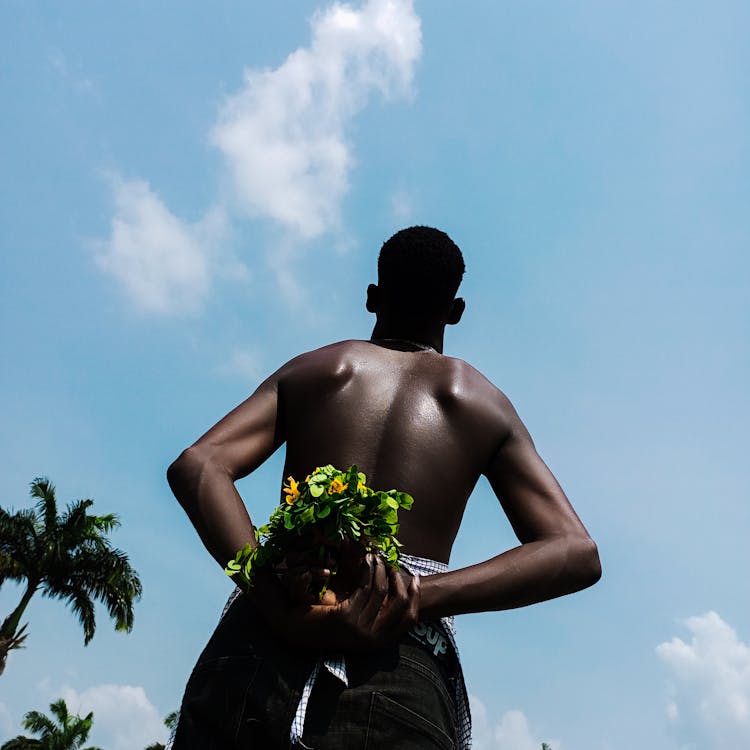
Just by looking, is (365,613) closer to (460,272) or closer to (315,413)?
(315,413)

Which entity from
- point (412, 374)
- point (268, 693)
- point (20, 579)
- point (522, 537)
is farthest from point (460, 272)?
point (20, 579)

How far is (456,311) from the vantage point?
370cm

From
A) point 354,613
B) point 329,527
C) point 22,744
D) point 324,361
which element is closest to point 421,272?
point 324,361

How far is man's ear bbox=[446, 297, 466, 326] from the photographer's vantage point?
144 inches

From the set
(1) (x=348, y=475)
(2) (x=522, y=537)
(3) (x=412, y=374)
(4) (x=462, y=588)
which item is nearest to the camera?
(1) (x=348, y=475)

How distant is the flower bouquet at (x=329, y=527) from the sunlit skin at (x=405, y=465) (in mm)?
63

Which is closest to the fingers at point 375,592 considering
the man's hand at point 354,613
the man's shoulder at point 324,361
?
the man's hand at point 354,613

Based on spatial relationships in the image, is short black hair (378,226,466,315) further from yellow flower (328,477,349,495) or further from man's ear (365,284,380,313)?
yellow flower (328,477,349,495)

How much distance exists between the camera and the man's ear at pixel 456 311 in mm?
3662

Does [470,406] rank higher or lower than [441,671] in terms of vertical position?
higher

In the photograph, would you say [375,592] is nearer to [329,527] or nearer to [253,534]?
[329,527]

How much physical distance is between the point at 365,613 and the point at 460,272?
1665 millimetres

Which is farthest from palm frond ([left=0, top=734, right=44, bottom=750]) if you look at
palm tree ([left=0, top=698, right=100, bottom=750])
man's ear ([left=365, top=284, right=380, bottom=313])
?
man's ear ([left=365, top=284, right=380, bottom=313])

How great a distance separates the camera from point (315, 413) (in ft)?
10.4
